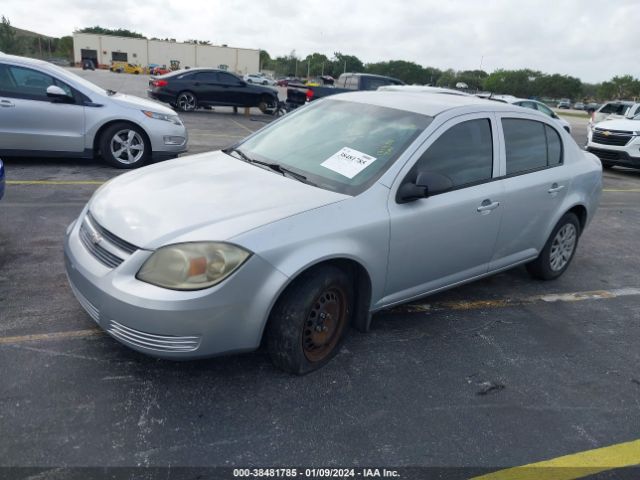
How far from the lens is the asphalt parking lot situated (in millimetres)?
2461

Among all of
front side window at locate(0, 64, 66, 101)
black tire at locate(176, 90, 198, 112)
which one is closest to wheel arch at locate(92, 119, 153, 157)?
front side window at locate(0, 64, 66, 101)

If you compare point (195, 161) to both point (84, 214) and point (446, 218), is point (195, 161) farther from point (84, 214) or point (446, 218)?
point (446, 218)

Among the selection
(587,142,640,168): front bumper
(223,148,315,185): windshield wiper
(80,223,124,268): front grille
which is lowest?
(587,142,640,168): front bumper

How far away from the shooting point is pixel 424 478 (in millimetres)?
2377

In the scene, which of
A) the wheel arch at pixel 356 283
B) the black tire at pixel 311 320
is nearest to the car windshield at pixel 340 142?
the wheel arch at pixel 356 283

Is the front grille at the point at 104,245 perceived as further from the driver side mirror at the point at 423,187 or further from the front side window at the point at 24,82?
the front side window at the point at 24,82

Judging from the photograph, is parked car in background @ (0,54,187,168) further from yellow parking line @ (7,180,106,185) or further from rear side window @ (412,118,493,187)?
rear side window @ (412,118,493,187)

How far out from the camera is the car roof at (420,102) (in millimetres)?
3697

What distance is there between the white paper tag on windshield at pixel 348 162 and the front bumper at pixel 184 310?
97 centimetres

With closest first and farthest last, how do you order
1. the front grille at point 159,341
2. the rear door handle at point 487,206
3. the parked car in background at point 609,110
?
the front grille at point 159,341 < the rear door handle at point 487,206 < the parked car in background at point 609,110

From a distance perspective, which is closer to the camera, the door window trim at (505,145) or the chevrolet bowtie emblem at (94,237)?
the chevrolet bowtie emblem at (94,237)

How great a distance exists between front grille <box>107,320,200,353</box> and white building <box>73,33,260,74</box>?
327 ft

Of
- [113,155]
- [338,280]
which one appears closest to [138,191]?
[338,280]

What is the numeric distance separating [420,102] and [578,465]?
2532 millimetres
